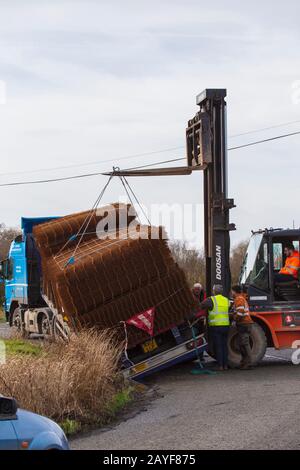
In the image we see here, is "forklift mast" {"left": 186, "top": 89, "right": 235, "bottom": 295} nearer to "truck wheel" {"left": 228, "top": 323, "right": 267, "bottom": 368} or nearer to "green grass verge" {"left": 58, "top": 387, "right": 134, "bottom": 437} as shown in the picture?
"truck wheel" {"left": 228, "top": 323, "right": 267, "bottom": 368}

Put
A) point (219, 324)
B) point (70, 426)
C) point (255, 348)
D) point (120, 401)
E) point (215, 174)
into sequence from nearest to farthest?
point (70, 426), point (120, 401), point (219, 324), point (255, 348), point (215, 174)

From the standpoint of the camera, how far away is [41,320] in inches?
888

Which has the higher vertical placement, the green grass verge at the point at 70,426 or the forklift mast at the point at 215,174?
the forklift mast at the point at 215,174

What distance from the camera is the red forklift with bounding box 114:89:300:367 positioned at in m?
17.2

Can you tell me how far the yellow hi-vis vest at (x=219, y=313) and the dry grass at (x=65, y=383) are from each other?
12.6 ft

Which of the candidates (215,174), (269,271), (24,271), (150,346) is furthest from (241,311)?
(24,271)

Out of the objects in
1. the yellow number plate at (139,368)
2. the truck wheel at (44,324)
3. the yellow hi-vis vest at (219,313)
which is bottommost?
the yellow number plate at (139,368)

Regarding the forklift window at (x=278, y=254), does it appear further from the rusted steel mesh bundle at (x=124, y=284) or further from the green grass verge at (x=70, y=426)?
the green grass verge at (x=70, y=426)

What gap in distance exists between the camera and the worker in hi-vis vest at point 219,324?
1652 centimetres

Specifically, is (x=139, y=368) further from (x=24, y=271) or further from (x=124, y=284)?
(x=24, y=271)

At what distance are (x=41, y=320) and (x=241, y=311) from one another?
25.1 feet

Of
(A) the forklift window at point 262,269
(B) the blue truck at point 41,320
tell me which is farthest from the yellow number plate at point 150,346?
(A) the forklift window at point 262,269

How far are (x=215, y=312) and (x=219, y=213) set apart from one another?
2.27 metres
